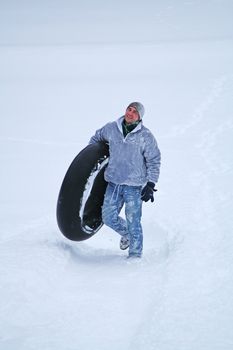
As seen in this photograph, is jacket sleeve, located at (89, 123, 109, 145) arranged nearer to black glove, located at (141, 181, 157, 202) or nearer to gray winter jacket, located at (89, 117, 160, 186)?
gray winter jacket, located at (89, 117, 160, 186)

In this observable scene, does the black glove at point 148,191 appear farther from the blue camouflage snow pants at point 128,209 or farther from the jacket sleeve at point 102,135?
the jacket sleeve at point 102,135

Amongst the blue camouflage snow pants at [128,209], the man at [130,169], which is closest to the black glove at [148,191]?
the man at [130,169]

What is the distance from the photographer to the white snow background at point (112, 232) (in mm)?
3467

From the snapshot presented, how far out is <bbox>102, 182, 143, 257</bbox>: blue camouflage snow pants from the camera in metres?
4.62

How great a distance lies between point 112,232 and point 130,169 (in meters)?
1.46

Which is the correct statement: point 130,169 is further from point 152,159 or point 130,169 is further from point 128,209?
point 128,209

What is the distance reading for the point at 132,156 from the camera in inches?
175

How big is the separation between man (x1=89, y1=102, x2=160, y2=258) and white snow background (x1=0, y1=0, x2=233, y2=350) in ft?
1.30
